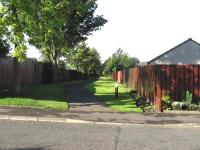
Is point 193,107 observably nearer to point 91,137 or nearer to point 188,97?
point 188,97

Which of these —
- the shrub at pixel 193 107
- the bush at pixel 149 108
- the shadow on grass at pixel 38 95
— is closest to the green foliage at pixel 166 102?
the bush at pixel 149 108

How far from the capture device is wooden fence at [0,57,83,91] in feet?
85.7

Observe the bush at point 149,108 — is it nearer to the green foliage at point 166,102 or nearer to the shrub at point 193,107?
the green foliage at point 166,102

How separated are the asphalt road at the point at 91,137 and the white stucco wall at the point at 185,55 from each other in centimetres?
4250

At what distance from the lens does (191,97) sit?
20172 mm

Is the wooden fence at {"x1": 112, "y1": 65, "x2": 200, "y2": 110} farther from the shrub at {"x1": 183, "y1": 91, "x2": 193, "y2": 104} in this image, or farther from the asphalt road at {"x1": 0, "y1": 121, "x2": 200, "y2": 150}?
the asphalt road at {"x1": 0, "y1": 121, "x2": 200, "y2": 150}

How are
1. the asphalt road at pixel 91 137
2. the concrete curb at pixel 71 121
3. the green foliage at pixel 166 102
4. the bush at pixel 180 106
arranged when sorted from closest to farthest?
the asphalt road at pixel 91 137, the concrete curb at pixel 71 121, the bush at pixel 180 106, the green foliage at pixel 166 102

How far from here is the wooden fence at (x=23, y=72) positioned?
26.1 meters

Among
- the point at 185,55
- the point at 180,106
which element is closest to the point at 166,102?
the point at 180,106

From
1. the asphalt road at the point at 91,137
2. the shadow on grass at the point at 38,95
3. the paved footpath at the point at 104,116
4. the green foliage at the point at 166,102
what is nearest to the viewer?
the asphalt road at the point at 91,137

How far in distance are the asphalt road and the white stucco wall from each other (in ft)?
139

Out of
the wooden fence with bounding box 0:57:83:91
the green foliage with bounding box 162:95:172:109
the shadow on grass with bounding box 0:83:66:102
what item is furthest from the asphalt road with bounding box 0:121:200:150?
the wooden fence with bounding box 0:57:83:91

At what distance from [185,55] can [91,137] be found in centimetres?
4707

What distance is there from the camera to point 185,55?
57.8 m
